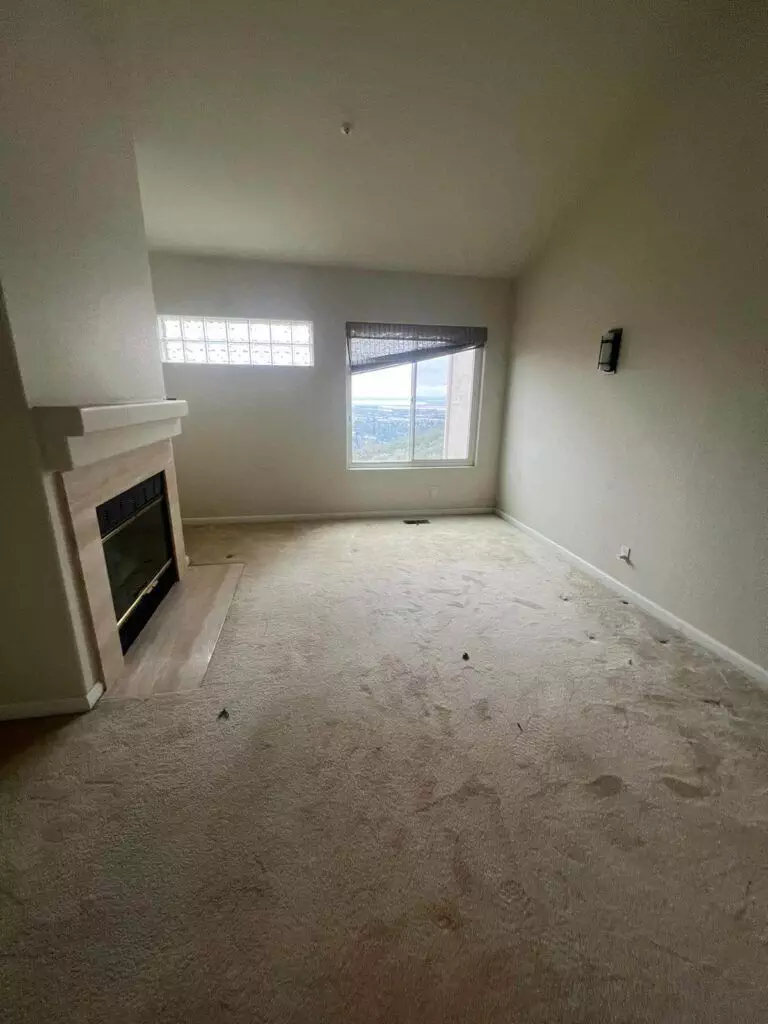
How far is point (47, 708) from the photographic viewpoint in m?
1.65

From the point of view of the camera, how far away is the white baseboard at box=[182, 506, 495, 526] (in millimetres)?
4057

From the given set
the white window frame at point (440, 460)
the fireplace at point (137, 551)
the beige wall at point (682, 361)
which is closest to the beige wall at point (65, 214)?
the fireplace at point (137, 551)

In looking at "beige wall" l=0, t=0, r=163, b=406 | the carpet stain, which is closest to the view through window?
the carpet stain

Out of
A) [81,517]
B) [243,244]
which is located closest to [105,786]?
[81,517]

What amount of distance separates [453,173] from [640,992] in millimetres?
3814

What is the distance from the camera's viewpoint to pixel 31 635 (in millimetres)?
1578

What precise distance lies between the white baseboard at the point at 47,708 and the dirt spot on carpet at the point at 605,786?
1941 mm

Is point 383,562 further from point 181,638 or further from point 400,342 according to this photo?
point 400,342

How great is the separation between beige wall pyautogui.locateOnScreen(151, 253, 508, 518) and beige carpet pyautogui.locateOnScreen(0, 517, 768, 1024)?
2248 mm

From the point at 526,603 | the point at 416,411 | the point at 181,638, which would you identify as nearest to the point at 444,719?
the point at 526,603

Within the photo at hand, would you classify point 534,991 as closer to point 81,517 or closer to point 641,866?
point 641,866

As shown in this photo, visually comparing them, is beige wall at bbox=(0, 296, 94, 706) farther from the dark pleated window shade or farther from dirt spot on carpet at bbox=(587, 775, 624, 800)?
the dark pleated window shade

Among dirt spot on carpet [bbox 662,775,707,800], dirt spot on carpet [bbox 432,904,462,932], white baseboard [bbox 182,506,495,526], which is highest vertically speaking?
white baseboard [bbox 182,506,495,526]

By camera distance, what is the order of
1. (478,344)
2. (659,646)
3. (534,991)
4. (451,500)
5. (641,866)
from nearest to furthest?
1. (534,991)
2. (641,866)
3. (659,646)
4. (478,344)
5. (451,500)
